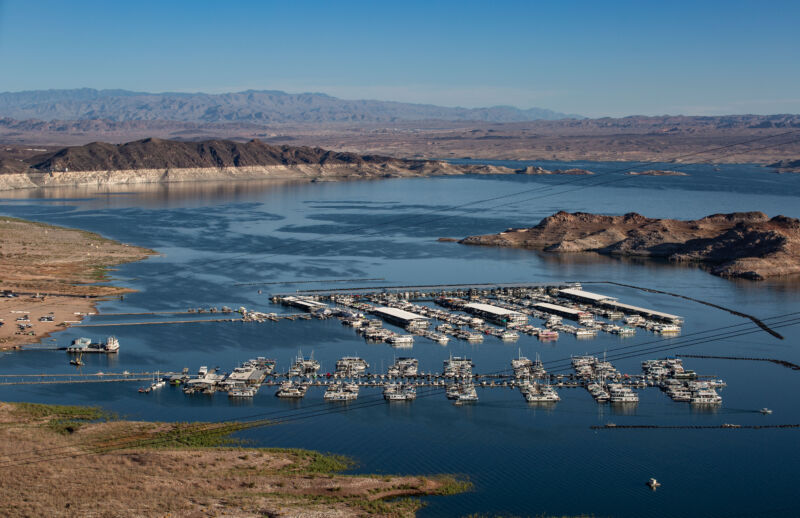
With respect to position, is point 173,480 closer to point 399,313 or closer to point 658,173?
point 399,313

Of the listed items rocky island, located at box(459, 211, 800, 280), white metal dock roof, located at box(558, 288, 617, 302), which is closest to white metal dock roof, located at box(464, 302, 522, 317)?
white metal dock roof, located at box(558, 288, 617, 302)

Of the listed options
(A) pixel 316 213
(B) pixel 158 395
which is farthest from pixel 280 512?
(A) pixel 316 213

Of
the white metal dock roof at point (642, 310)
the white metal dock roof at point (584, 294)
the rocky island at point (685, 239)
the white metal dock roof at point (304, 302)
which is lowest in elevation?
the white metal dock roof at point (304, 302)

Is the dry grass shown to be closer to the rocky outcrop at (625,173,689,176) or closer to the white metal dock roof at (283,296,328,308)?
the white metal dock roof at (283,296,328,308)

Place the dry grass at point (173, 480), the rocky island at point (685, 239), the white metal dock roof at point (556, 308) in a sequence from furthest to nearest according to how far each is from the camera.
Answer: the rocky island at point (685, 239)
the white metal dock roof at point (556, 308)
the dry grass at point (173, 480)

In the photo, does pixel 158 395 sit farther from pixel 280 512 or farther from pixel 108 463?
pixel 280 512

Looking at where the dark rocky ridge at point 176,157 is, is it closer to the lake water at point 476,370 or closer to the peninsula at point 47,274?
the lake water at point 476,370

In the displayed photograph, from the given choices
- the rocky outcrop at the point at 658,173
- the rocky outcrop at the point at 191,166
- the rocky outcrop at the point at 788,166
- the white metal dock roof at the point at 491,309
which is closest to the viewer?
the white metal dock roof at the point at 491,309

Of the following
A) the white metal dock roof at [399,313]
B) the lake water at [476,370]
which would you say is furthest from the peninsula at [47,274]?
the white metal dock roof at [399,313]

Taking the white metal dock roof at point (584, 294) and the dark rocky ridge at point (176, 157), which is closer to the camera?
the white metal dock roof at point (584, 294)
